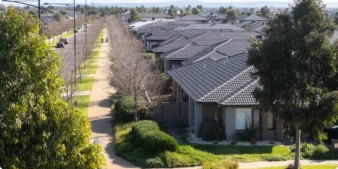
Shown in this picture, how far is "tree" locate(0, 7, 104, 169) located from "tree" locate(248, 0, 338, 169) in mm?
8330

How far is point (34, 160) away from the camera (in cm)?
1036

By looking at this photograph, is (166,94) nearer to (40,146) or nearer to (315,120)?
(315,120)

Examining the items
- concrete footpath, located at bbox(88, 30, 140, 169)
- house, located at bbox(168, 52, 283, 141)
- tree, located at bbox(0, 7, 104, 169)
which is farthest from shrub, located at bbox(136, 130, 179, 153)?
tree, located at bbox(0, 7, 104, 169)

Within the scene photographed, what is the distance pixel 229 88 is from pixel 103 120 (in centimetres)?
896

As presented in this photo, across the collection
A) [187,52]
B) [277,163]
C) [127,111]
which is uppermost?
[187,52]

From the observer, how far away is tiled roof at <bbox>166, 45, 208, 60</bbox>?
41.2m

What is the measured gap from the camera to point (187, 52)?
4247cm

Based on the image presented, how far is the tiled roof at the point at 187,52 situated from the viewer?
135 ft

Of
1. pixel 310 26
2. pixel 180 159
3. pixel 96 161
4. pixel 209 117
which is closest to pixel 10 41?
pixel 96 161

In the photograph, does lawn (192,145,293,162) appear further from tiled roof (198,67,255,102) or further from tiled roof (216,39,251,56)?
tiled roof (216,39,251,56)

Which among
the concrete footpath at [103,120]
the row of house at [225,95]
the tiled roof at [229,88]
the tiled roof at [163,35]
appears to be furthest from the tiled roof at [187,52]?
the tiled roof at [163,35]

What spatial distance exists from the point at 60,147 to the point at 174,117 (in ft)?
60.9

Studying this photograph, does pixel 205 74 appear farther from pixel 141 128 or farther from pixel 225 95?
pixel 141 128

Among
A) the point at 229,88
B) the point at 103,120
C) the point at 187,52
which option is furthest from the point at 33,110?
the point at 187,52
